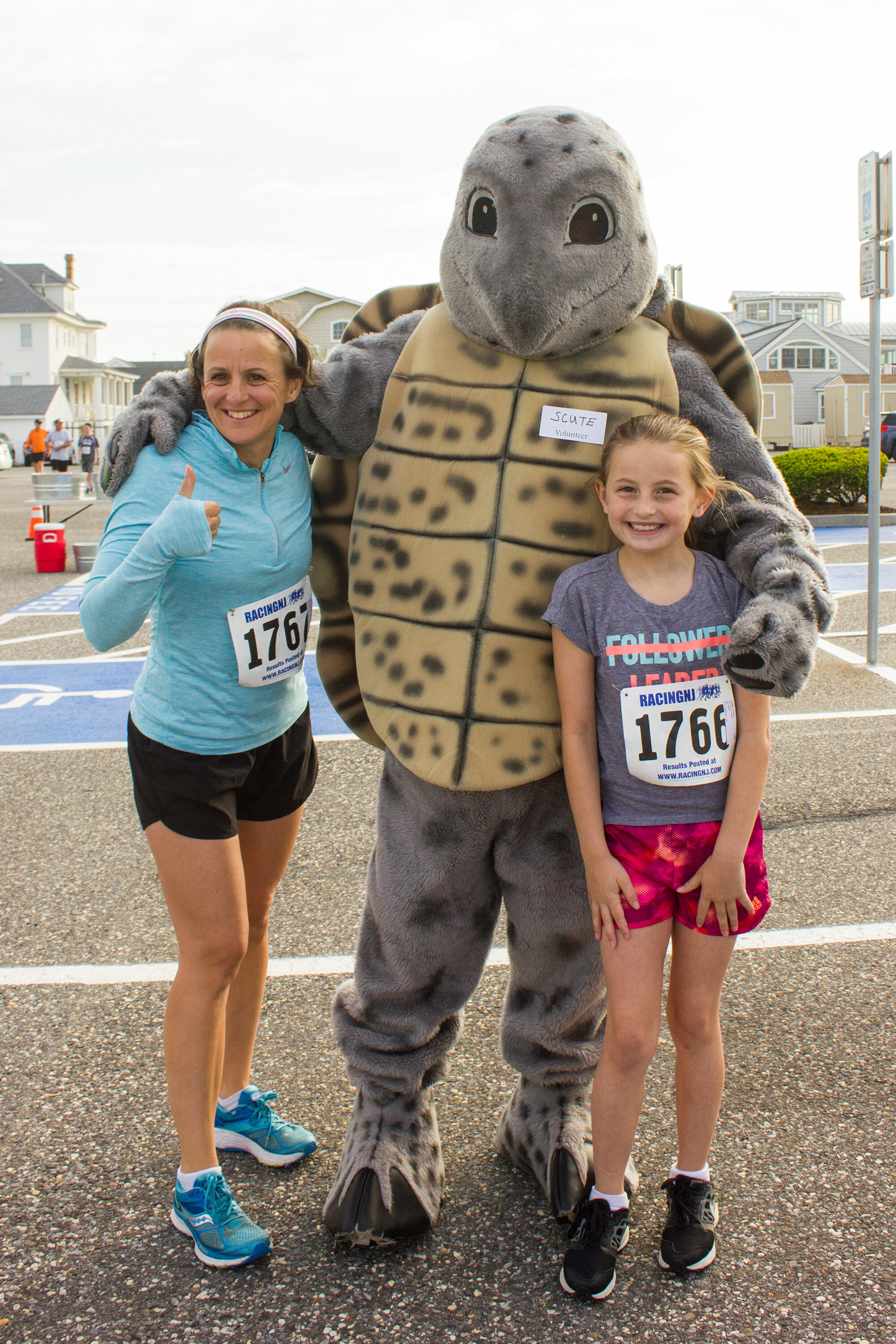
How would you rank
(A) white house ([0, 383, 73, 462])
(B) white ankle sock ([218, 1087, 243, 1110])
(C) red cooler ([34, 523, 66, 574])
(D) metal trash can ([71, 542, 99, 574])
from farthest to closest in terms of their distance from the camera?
(A) white house ([0, 383, 73, 462]), (C) red cooler ([34, 523, 66, 574]), (D) metal trash can ([71, 542, 99, 574]), (B) white ankle sock ([218, 1087, 243, 1110])

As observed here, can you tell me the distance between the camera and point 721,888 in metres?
1.94

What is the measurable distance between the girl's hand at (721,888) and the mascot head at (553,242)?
105 centimetres

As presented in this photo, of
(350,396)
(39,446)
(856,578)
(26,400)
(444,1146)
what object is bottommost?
(444,1146)

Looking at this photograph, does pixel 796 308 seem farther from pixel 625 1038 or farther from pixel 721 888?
pixel 625 1038

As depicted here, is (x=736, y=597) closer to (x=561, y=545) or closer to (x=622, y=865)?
(x=561, y=545)

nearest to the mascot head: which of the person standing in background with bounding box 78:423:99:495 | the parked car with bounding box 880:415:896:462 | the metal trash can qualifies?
the metal trash can

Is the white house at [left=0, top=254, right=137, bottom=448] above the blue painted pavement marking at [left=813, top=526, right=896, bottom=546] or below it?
above

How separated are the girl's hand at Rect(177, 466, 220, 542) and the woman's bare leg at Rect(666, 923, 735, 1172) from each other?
115cm

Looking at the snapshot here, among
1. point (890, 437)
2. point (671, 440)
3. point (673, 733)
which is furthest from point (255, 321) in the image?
point (890, 437)

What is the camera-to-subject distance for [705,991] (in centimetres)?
200

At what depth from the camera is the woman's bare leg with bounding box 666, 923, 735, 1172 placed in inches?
78.7

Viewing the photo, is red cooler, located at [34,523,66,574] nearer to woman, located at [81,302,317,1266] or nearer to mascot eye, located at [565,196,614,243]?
woman, located at [81,302,317,1266]

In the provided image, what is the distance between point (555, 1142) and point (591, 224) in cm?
190

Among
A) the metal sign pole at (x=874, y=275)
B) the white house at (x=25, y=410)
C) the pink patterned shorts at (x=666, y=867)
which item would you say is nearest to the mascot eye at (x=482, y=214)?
the pink patterned shorts at (x=666, y=867)
